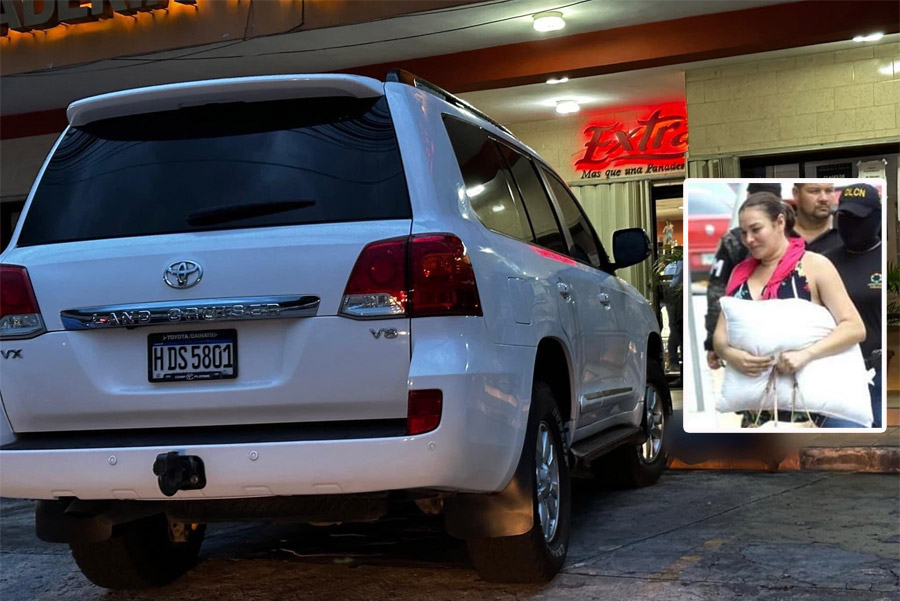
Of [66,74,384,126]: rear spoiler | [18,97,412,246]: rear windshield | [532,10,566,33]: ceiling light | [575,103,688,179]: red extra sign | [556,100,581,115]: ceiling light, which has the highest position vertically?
[532,10,566,33]: ceiling light

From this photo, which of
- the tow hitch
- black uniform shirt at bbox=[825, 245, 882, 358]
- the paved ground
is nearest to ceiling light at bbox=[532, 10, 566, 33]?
the paved ground

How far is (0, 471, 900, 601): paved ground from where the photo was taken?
3.93 metres

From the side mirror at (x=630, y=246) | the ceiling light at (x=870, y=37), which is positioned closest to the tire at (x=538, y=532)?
the side mirror at (x=630, y=246)

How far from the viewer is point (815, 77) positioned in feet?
34.8

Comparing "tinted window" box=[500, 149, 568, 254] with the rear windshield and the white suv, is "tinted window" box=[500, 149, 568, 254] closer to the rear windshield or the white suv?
the white suv

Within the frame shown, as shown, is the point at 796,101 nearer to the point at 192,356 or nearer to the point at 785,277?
the point at 785,277

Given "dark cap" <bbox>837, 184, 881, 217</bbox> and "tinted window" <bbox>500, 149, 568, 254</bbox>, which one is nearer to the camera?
"dark cap" <bbox>837, 184, 881, 217</bbox>

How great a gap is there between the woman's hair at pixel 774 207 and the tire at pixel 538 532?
1.11 metres

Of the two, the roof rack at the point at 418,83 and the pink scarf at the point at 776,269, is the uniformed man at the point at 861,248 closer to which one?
the pink scarf at the point at 776,269

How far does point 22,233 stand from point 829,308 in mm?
2852

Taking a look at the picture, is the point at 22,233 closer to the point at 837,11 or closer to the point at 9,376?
the point at 9,376

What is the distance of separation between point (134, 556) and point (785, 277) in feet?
9.06

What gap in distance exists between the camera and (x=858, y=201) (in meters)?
3.23

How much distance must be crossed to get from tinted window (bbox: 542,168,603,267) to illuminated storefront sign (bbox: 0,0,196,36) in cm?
620
